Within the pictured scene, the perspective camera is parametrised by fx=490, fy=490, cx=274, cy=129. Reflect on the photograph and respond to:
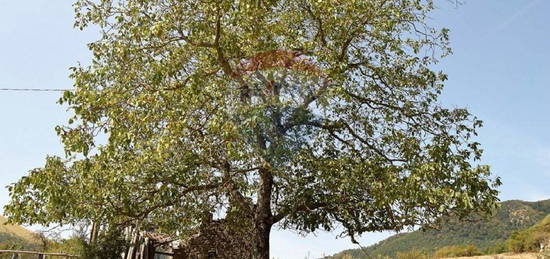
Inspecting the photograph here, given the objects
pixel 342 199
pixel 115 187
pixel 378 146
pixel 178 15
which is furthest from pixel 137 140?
pixel 378 146

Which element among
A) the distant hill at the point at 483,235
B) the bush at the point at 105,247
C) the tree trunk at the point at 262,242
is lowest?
the tree trunk at the point at 262,242

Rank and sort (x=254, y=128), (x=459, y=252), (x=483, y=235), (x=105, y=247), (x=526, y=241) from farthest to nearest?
(x=483, y=235) < (x=459, y=252) < (x=526, y=241) < (x=105, y=247) < (x=254, y=128)

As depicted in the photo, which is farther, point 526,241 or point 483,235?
point 483,235

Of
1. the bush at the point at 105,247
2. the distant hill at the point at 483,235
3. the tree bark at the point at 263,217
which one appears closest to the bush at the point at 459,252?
the distant hill at the point at 483,235

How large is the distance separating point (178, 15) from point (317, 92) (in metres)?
3.01

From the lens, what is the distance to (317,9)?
949cm

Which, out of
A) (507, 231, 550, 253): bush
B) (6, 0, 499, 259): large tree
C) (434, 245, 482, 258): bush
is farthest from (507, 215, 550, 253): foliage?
(6, 0, 499, 259): large tree

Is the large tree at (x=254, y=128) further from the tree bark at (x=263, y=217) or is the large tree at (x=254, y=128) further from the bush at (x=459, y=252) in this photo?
the bush at (x=459, y=252)

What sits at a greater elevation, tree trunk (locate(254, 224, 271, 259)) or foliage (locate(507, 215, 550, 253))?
foliage (locate(507, 215, 550, 253))

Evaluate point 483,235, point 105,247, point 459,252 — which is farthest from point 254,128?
point 483,235

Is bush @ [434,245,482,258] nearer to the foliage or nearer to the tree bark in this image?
the foliage

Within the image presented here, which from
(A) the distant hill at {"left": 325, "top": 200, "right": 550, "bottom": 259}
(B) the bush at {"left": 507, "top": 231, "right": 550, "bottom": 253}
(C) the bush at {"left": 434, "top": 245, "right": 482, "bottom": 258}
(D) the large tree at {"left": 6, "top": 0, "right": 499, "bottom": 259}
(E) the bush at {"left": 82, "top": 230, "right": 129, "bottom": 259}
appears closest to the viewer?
(D) the large tree at {"left": 6, "top": 0, "right": 499, "bottom": 259}

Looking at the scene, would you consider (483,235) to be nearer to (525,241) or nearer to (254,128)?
(525,241)

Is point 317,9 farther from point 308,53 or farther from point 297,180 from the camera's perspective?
point 297,180
